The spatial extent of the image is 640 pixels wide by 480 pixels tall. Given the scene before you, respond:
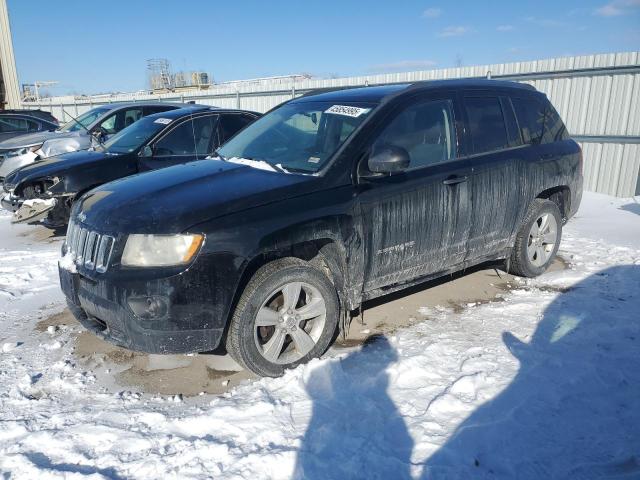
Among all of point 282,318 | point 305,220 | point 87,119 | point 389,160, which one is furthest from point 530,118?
point 87,119

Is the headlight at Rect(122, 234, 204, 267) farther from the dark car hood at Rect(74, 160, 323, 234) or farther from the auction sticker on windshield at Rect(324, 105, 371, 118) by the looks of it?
the auction sticker on windshield at Rect(324, 105, 371, 118)

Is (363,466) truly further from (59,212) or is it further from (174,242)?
(59,212)

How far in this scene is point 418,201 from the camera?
379 centimetres

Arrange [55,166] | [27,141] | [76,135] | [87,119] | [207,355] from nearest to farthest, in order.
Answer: [207,355] → [55,166] → [76,135] → [27,141] → [87,119]

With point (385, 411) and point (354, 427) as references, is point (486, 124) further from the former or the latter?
point (354, 427)

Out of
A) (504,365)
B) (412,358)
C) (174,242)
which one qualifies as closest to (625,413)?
(504,365)

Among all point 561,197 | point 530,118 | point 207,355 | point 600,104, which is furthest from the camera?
point 600,104

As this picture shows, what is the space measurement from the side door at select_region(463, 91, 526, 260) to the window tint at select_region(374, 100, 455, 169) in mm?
220

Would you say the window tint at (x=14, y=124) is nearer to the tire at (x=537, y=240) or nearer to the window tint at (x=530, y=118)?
the window tint at (x=530, y=118)

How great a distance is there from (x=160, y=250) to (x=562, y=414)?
2468mm

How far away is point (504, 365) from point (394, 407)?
36.5 inches

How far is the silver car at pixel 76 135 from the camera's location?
8578 millimetres

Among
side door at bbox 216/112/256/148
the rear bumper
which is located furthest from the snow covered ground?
the rear bumper

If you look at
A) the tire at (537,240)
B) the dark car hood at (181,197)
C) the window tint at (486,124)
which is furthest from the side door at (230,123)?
the tire at (537,240)
